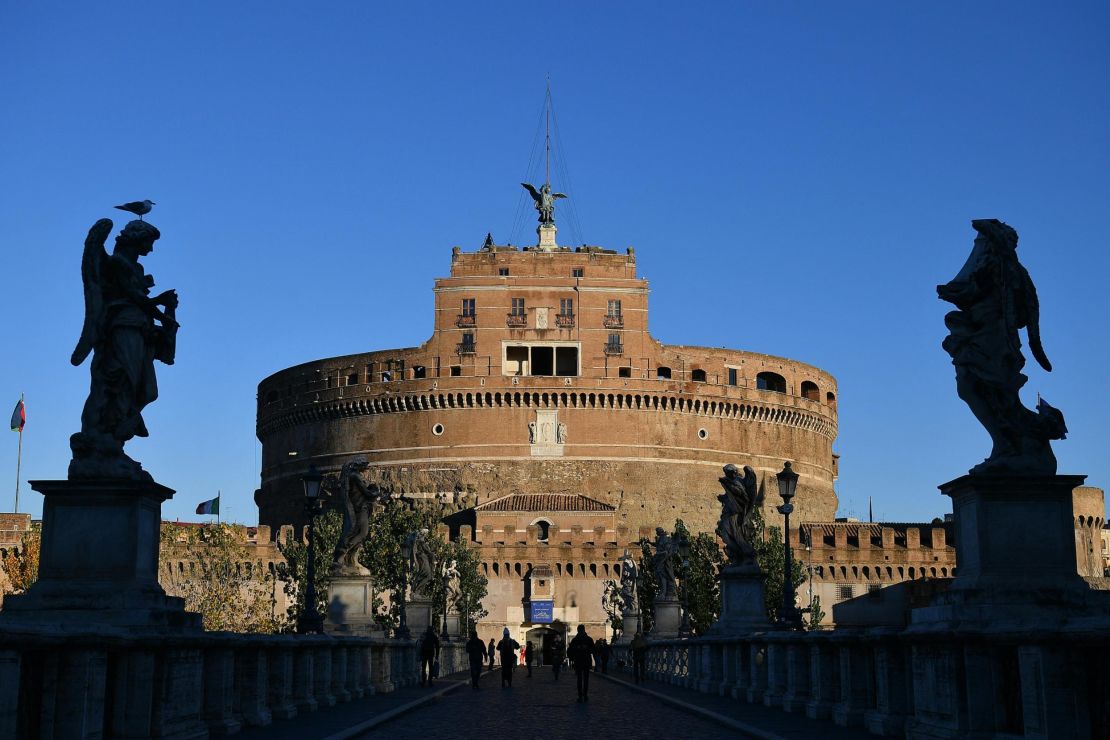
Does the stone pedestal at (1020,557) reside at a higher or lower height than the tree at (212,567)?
lower

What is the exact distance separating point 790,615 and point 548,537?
5334 centimetres

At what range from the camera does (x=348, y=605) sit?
22.3 metres

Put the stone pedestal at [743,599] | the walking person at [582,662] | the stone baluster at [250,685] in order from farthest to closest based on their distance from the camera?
the walking person at [582,662] → the stone pedestal at [743,599] → the stone baluster at [250,685]

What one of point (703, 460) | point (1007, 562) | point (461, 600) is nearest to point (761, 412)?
point (703, 460)

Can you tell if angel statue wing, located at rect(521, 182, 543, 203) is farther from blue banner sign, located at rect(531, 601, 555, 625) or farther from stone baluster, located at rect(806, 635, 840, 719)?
stone baluster, located at rect(806, 635, 840, 719)

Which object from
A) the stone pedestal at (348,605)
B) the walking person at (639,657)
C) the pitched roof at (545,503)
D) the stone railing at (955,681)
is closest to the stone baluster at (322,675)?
the stone pedestal at (348,605)

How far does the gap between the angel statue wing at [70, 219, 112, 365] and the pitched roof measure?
6545 centimetres

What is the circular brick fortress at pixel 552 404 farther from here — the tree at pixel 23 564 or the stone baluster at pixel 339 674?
the stone baluster at pixel 339 674

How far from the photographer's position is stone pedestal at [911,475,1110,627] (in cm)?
948

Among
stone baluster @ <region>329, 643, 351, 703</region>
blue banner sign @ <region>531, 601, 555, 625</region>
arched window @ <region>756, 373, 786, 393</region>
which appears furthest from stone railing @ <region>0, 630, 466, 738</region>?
arched window @ <region>756, 373, 786, 393</region>

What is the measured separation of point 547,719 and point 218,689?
21.1 feet

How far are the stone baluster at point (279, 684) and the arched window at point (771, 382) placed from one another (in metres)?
75.1

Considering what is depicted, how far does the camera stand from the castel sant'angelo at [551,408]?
80.2 meters

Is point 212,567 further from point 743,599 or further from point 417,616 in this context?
point 743,599
